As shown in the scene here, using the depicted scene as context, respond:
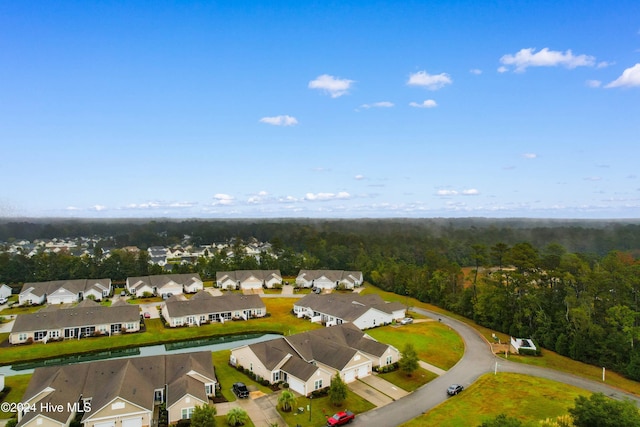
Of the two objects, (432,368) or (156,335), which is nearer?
(432,368)

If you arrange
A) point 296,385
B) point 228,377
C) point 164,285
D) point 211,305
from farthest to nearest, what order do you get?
point 164,285, point 211,305, point 228,377, point 296,385

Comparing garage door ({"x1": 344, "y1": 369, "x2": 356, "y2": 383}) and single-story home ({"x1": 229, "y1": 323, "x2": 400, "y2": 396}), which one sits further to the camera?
garage door ({"x1": 344, "y1": 369, "x2": 356, "y2": 383})

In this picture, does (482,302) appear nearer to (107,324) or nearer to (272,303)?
(272,303)

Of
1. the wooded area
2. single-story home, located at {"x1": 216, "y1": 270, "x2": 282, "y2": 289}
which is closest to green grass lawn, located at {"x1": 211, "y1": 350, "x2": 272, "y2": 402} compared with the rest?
the wooded area

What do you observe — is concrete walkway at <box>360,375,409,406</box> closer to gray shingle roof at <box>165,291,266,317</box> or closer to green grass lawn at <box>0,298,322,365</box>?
green grass lawn at <box>0,298,322,365</box>

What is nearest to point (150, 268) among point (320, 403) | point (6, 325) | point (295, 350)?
point (6, 325)

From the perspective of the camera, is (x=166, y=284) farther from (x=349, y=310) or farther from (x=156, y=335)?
(x=349, y=310)

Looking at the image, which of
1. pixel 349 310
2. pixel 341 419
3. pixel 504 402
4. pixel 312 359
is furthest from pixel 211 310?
pixel 504 402
